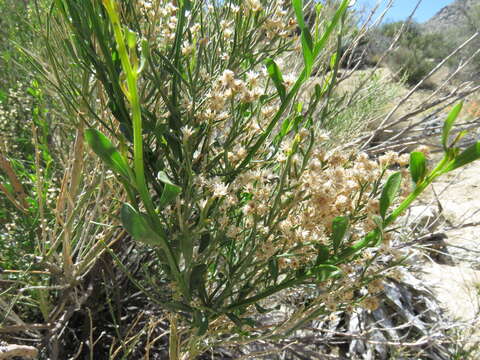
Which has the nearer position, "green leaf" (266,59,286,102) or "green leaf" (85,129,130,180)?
"green leaf" (85,129,130,180)

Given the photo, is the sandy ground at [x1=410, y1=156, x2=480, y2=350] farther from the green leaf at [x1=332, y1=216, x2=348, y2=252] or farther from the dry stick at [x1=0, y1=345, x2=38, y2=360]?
the dry stick at [x1=0, y1=345, x2=38, y2=360]

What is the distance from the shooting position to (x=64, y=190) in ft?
3.20

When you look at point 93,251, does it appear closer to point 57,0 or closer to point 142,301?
point 142,301

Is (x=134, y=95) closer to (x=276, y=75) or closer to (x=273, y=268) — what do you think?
(x=276, y=75)

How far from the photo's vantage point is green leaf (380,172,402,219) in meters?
0.53

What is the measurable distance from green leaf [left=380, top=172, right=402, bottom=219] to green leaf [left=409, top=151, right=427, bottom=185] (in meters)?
0.04

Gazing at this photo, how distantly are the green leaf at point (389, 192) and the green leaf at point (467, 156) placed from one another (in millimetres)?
86

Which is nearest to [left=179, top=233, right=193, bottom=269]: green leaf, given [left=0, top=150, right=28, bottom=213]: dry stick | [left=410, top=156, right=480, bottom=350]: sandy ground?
[left=0, top=150, right=28, bottom=213]: dry stick

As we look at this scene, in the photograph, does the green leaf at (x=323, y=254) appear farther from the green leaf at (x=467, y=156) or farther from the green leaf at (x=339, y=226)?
the green leaf at (x=467, y=156)

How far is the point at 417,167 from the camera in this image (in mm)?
490

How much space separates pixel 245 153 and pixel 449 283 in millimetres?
2413

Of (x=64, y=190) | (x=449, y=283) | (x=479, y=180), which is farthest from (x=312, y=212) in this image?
(x=479, y=180)

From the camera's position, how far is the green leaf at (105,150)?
404 millimetres

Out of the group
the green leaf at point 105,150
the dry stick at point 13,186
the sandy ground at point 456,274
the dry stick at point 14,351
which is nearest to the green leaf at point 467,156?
the green leaf at point 105,150
